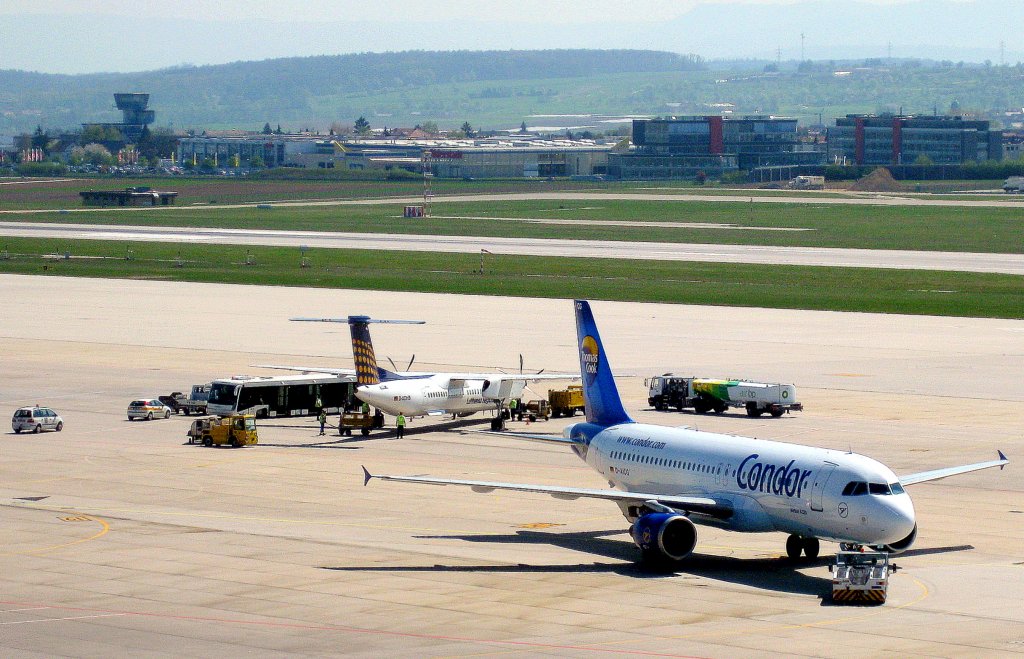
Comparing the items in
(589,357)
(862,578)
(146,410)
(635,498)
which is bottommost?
(146,410)

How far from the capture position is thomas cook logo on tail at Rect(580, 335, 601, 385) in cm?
5459

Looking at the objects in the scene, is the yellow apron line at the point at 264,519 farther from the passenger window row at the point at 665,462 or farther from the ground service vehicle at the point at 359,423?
the ground service vehicle at the point at 359,423

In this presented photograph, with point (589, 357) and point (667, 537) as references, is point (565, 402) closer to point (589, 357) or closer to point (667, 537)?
point (589, 357)

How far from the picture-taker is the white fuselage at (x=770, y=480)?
42.8 metres

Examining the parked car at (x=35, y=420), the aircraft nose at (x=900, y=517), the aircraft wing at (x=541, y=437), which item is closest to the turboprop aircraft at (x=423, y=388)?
the parked car at (x=35, y=420)

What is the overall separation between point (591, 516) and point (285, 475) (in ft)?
48.9

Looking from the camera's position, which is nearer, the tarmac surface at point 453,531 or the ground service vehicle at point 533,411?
the tarmac surface at point 453,531

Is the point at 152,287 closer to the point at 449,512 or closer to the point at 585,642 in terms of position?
the point at 449,512

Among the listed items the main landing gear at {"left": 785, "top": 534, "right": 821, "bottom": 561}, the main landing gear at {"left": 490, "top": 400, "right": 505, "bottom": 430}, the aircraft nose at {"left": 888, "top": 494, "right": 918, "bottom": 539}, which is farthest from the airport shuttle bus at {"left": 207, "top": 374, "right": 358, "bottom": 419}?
the aircraft nose at {"left": 888, "top": 494, "right": 918, "bottom": 539}

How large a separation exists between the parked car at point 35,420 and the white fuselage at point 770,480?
34.3 meters

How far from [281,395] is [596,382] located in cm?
3233

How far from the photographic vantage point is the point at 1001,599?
41281 millimetres

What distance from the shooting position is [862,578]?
4100 cm

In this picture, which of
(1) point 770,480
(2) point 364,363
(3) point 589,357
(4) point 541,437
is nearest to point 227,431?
(2) point 364,363
